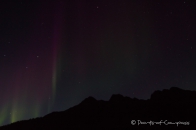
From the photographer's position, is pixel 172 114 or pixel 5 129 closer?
pixel 172 114

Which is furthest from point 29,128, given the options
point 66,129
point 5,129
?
point 66,129

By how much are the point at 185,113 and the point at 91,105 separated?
2428cm

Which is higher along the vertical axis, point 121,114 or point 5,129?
point 121,114

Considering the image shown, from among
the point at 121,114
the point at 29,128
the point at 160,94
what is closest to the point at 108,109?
the point at 121,114

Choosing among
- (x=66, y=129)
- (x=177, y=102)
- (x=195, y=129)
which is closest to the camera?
(x=195, y=129)

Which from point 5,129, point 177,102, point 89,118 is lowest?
point 5,129

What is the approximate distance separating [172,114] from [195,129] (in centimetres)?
1307

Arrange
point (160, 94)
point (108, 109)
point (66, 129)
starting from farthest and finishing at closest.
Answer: point (160, 94)
point (108, 109)
point (66, 129)

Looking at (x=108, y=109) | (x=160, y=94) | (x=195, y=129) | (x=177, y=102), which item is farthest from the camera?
(x=160, y=94)

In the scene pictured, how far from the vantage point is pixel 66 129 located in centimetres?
2855

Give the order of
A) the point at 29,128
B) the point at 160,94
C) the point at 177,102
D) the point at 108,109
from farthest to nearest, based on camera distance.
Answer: the point at 160,94 → the point at 108,109 → the point at 177,102 → the point at 29,128

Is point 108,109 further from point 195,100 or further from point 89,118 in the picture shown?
point 195,100

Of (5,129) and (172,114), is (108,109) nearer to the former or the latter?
(172,114)

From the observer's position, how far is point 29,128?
34.8m
